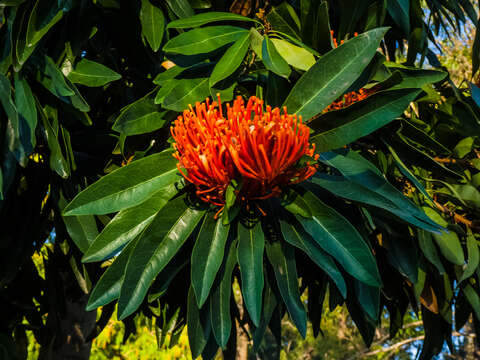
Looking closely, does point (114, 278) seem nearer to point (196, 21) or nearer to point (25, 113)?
point (25, 113)

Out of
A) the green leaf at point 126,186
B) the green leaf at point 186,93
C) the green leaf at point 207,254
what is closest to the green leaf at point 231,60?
the green leaf at point 186,93

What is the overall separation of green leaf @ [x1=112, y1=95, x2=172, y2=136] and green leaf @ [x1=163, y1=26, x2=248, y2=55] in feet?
0.69

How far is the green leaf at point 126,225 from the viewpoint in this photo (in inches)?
48.4

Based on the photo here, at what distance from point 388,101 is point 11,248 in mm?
1334

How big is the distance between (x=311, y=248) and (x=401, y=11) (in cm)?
84

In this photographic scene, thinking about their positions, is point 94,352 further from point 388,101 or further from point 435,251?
point 388,101

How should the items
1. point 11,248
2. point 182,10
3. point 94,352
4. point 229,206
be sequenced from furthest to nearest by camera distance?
1. point 94,352
2. point 11,248
3. point 182,10
4. point 229,206

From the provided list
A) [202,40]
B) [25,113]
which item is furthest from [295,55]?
[25,113]

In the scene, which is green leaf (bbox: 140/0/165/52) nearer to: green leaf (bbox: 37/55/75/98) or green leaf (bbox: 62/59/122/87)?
green leaf (bbox: 62/59/122/87)

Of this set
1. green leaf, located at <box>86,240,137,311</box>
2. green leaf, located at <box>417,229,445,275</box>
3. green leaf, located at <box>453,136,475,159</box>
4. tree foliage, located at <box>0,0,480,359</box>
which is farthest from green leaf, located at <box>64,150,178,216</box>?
green leaf, located at <box>453,136,475,159</box>

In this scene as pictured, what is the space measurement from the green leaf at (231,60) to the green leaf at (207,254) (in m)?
0.36

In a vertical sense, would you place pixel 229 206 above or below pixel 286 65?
below

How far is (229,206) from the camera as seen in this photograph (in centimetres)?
113

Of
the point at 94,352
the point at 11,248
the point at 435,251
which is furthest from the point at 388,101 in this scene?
the point at 94,352
